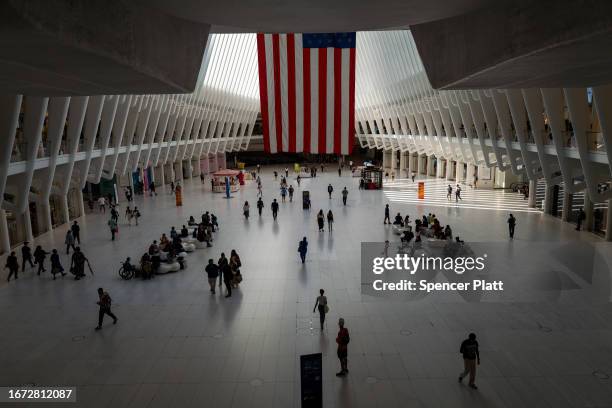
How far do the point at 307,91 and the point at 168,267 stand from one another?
20.2ft

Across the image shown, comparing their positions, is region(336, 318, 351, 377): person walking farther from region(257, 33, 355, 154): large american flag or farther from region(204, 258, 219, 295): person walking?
region(257, 33, 355, 154): large american flag

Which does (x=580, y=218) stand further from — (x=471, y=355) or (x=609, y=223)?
(x=471, y=355)

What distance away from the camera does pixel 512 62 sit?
471 cm

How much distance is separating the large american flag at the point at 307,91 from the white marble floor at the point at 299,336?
144 inches

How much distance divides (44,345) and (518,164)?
22.8 m

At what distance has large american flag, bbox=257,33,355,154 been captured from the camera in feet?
35.8

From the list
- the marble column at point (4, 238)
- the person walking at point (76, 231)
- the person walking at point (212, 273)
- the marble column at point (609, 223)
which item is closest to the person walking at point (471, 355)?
the person walking at point (212, 273)

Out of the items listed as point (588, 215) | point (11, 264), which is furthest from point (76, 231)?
point (588, 215)

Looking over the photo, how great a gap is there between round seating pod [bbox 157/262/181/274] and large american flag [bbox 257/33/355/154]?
456 cm

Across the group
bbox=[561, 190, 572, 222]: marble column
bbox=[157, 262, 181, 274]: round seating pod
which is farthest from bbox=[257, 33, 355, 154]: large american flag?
bbox=[561, 190, 572, 222]: marble column

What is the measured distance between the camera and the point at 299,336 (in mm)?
8914

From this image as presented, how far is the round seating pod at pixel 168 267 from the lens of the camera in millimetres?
13086

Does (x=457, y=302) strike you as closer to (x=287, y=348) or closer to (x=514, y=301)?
(x=514, y=301)

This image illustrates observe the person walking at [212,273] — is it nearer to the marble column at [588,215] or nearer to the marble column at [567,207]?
the marble column at [588,215]
